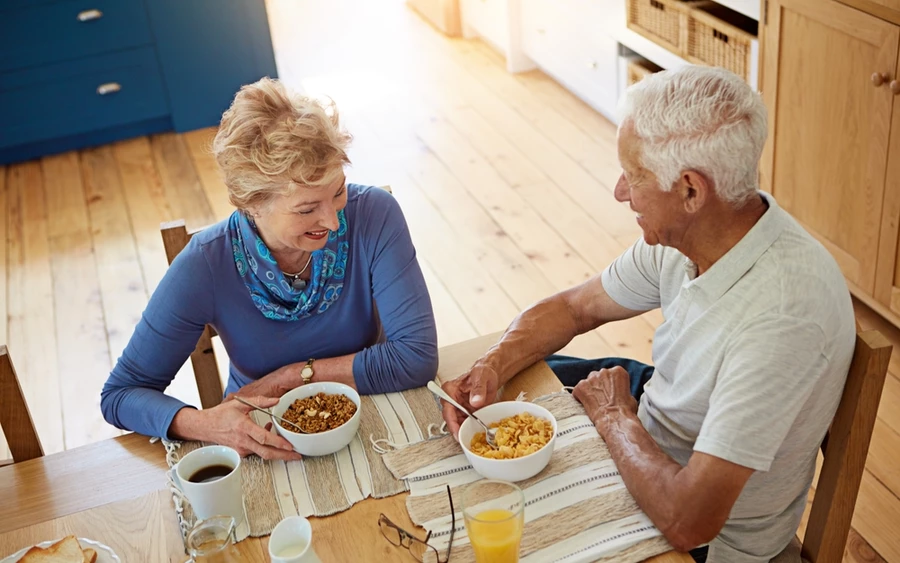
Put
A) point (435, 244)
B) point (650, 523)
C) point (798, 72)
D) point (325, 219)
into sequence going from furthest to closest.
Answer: point (435, 244) < point (798, 72) < point (325, 219) < point (650, 523)

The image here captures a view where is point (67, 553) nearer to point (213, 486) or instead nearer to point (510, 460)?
point (213, 486)

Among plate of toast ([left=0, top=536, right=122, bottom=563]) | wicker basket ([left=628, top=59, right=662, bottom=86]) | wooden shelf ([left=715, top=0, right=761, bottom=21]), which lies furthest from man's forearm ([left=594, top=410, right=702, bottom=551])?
wicker basket ([left=628, top=59, right=662, bottom=86])

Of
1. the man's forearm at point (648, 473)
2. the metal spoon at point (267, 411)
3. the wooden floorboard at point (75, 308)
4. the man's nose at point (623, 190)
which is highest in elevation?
the man's nose at point (623, 190)

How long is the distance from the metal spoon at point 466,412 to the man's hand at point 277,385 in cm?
25

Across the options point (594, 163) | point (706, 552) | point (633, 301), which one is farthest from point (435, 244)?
point (706, 552)

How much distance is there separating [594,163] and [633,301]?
2351mm

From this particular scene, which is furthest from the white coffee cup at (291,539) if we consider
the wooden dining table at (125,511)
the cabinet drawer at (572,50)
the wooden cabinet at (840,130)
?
the cabinet drawer at (572,50)

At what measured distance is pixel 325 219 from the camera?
1.66 m

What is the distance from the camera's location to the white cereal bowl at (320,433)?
141 centimetres

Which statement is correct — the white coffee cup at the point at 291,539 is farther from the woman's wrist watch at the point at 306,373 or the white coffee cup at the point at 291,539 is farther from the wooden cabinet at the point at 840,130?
the wooden cabinet at the point at 840,130

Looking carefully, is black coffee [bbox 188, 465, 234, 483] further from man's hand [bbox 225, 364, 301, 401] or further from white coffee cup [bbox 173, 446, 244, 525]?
man's hand [bbox 225, 364, 301, 401]

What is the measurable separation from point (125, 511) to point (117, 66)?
3564mm

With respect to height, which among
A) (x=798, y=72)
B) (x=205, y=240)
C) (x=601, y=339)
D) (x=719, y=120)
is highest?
(x=719, y=120)

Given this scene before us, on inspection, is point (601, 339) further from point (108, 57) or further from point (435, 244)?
point (108, 57)
